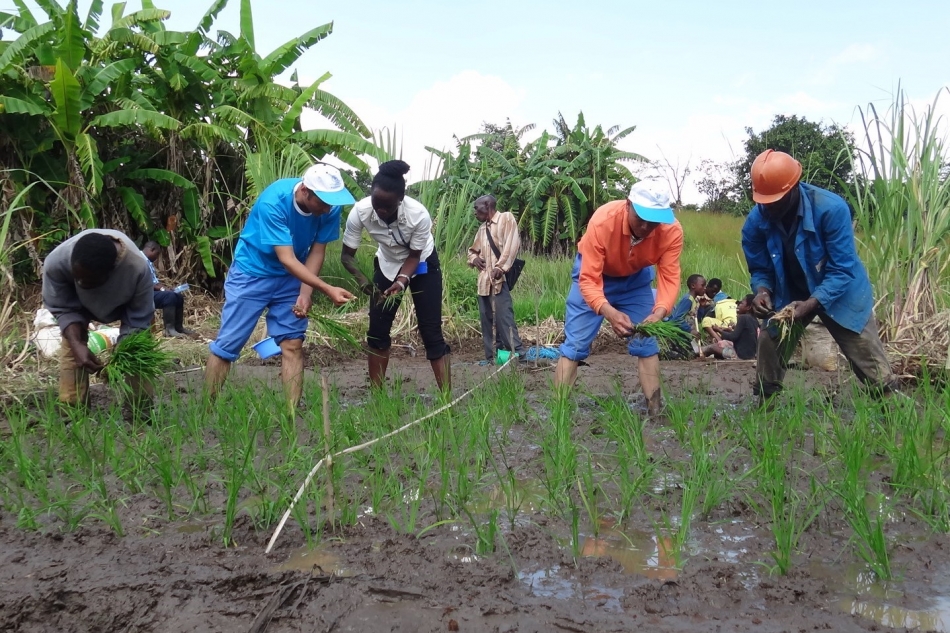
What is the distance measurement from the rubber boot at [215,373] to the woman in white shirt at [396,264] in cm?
86

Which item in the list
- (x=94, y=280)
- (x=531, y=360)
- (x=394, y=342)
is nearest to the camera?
(x=94, y=280)

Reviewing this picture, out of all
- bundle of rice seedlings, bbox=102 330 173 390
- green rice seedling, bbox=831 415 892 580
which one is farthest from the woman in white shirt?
green rice seedling, bbox=831 415 892 580

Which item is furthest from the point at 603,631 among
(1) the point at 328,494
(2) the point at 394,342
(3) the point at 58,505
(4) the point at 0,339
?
(2) the point at 394,342

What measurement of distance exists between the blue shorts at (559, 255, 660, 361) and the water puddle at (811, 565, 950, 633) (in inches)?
87.5

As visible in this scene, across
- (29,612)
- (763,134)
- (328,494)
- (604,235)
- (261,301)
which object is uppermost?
(763,134)

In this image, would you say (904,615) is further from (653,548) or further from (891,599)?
(653,548)

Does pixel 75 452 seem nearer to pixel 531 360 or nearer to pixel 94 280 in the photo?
pixel 94 280

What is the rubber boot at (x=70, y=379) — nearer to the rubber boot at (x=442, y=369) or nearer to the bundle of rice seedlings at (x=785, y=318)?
the rubber boot at (x=442, y=369)

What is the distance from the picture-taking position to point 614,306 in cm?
484

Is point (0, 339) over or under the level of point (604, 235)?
under

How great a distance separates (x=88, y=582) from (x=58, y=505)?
2.00 feet

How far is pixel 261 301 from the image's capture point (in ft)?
15.3

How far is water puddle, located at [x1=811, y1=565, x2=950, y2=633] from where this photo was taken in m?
2.28

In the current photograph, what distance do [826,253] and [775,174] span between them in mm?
551
